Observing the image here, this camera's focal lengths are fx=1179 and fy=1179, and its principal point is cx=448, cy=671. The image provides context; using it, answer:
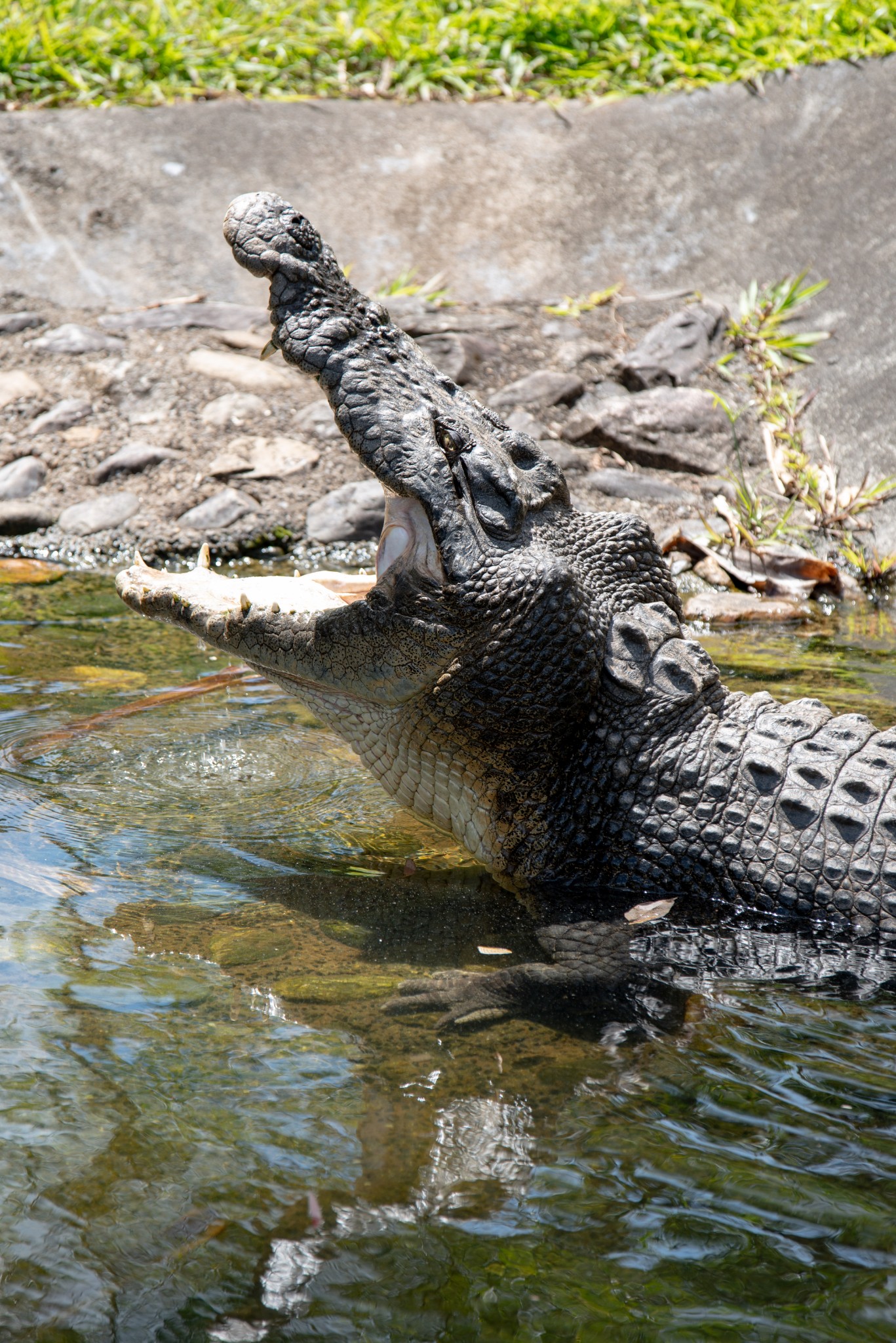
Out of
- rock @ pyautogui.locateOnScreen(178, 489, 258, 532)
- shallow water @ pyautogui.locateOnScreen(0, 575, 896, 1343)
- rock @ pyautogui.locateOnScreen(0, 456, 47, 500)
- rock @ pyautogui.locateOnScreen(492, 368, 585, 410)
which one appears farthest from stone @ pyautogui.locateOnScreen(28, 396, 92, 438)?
shallow water @ pyautogui.locateOnScreen(0, 575, 896, 1343)

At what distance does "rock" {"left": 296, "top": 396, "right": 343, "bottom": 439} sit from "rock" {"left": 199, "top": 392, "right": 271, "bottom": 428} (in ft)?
0.73

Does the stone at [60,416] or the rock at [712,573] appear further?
the stone at [60,416]

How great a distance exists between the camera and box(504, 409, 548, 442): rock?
714 cm

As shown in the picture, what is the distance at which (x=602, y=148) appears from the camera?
9.27 meters

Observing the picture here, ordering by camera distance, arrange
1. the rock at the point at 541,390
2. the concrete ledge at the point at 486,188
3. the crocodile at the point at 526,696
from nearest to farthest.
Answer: the crocodile at the point at 526,696 → the rock at the point at 541,390 → the concrete ledge at the point at 486,188

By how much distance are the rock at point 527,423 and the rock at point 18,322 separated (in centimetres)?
322

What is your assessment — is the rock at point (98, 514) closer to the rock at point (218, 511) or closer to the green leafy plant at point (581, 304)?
the rock at point (218, 511)

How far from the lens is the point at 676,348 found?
304 inches

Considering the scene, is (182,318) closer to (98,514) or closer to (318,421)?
(318,421)

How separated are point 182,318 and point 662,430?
327cm

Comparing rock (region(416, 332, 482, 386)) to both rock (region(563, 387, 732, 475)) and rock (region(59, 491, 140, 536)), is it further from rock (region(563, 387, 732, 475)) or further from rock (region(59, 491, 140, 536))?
rock (region(59, 491, 140, 536))

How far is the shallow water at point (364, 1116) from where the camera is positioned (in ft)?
5.98

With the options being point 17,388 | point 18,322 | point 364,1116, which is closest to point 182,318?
point 18,322

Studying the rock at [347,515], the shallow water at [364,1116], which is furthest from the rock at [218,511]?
the shallow water at [364,1116]
